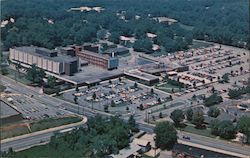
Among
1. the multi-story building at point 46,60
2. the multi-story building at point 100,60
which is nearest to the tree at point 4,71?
the multi-story building at point 46,60

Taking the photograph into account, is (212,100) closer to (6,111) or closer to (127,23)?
(6,111)

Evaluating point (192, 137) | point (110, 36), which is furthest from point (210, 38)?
point (192, 137)

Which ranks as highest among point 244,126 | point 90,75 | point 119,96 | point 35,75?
point 244,126

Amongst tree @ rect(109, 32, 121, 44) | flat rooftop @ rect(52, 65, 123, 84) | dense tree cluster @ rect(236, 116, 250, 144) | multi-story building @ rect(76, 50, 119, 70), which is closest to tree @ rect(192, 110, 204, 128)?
dense tree cluster @ rect(236, 116, 250, 144)

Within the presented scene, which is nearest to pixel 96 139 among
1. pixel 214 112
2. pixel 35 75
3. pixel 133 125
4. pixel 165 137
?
pixel 165 137

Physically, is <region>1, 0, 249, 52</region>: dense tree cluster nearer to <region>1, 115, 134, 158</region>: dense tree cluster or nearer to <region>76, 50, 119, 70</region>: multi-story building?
<region>76, 50, 119, 70</region>: multi-story building

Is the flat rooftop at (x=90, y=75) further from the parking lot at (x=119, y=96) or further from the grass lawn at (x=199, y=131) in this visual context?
the grass lawn at (x=199, y=131)

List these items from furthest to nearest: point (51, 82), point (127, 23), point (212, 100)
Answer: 1. point (127, 23)
2. point (51, 82)
3. point (212, 100)
